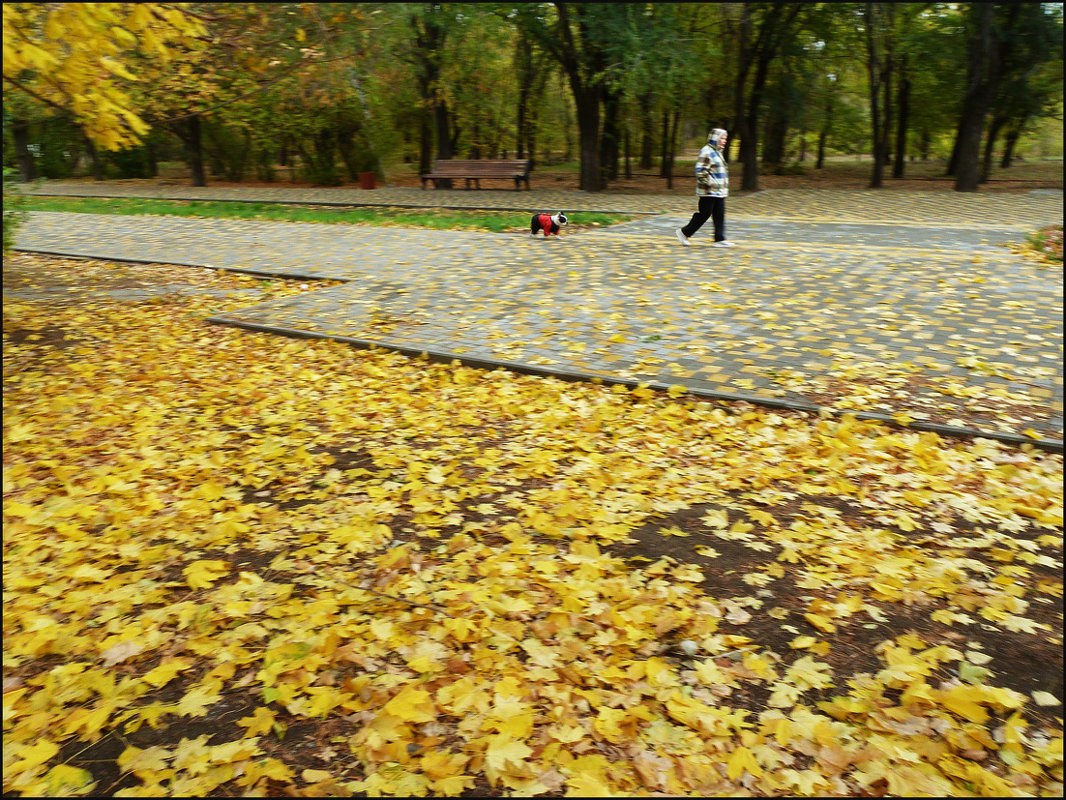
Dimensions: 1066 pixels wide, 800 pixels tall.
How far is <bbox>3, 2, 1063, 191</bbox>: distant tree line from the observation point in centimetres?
1786

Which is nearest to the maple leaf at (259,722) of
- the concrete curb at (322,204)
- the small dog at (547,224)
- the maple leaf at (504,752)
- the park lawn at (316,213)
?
the maple leaf at (504,752)

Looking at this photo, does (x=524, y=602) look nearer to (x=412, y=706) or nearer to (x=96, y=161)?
(x=412, y=706)

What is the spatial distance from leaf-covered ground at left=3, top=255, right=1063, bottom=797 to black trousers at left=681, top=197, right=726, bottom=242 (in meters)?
6.31

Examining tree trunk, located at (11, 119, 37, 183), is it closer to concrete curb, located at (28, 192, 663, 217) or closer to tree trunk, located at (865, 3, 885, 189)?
concrete curb, located at (28, 192, 663, 217)

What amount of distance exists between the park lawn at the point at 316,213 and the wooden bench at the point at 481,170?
3.95 metres

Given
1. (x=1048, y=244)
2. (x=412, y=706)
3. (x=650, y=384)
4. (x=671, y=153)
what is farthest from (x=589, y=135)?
(x=412, y=706)

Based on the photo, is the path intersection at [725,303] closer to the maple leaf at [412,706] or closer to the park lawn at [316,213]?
the park lawn at [316,213]

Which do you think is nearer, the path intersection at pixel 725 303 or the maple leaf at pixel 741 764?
the maple leaf at pixel 741 764

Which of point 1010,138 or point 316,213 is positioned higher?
point 1010,138

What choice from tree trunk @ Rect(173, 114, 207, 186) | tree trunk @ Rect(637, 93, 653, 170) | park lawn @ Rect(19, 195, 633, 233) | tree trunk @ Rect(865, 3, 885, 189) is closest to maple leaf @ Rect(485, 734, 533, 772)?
park lawn @ Rect(19, 195, 633, 233)

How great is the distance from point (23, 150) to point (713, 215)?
29.0 meters

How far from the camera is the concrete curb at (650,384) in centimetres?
473

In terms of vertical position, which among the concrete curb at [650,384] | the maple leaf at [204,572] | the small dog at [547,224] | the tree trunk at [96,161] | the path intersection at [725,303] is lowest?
the maple leaf at [204,572]

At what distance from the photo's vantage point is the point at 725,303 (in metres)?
7.96
